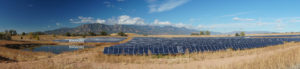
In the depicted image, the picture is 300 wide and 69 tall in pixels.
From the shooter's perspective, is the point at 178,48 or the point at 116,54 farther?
the point at 178,48

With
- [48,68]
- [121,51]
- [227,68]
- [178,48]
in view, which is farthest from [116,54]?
[227,68]

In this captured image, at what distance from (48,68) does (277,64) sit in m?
13.7

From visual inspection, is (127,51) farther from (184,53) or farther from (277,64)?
(277,64)

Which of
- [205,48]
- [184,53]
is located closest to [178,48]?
[184,53]

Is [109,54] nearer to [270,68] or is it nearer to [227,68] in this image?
[227,68]

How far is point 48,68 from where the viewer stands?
10492 mm

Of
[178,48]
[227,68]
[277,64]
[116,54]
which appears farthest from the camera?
[178,48]

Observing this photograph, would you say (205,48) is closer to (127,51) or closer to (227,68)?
(127,51)

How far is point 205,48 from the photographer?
22.1m

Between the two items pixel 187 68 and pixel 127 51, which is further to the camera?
pixel 127 51

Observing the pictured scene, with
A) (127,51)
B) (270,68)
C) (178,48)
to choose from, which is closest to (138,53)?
(127,51)

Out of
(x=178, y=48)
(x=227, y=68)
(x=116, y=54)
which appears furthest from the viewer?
(x=178, y=48)

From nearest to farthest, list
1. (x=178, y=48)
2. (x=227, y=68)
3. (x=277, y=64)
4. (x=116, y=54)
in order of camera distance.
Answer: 1. (x=227, y=68)
2. (x=277, y=64)
3. (x=116, y=54)
4. (x=178, y=48)

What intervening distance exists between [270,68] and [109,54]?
48.9ft
